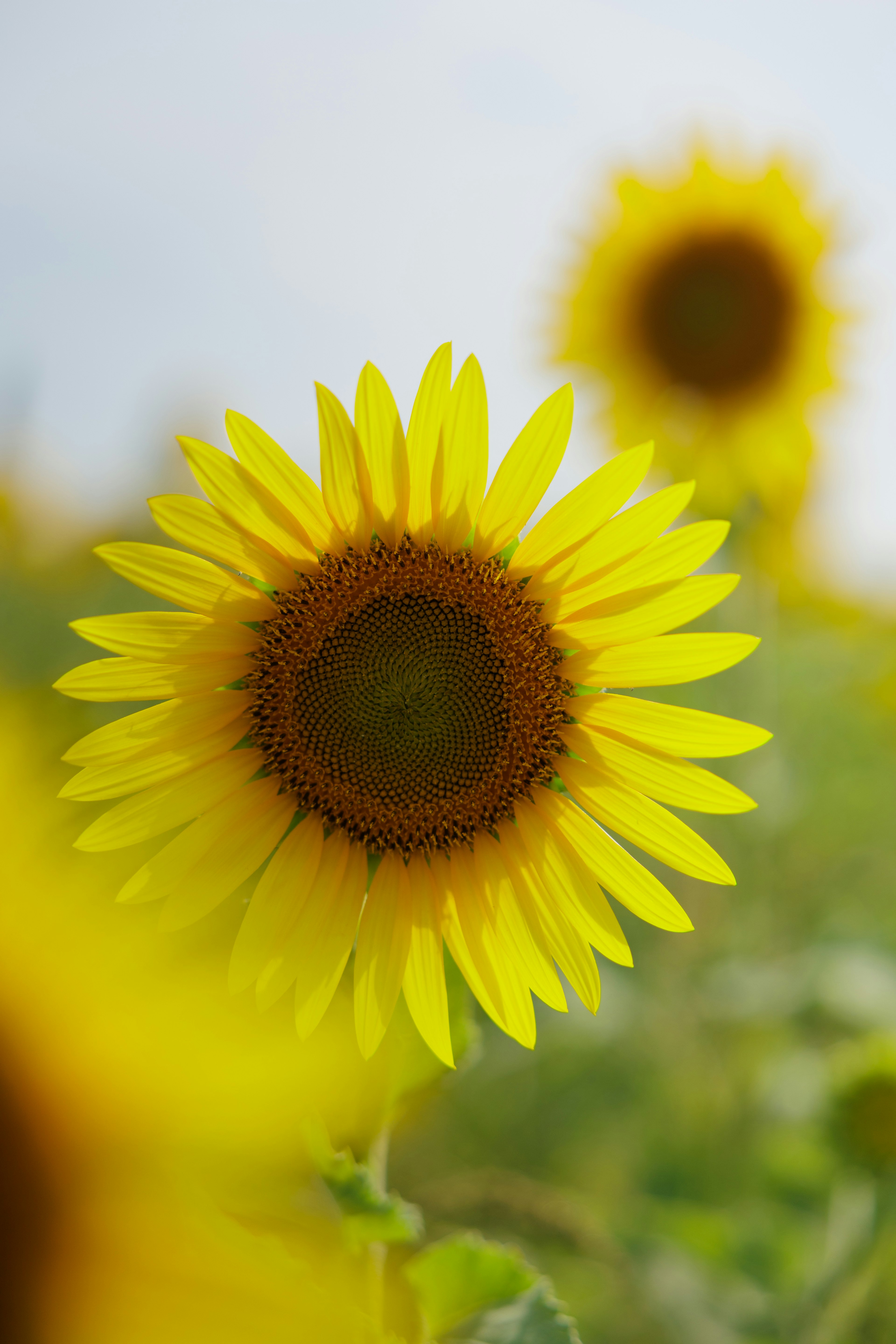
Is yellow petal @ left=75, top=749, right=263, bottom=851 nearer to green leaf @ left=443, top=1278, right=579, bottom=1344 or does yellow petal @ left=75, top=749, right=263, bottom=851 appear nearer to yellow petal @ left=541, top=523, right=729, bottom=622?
yellow petal @ left=541, top=523, right=729, bottom=622

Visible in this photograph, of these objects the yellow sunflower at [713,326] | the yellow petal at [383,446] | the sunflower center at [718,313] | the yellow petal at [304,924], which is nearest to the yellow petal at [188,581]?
the yellow petal at [383,446]

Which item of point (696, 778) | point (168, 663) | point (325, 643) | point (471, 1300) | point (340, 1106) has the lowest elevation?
point (471, 1300)

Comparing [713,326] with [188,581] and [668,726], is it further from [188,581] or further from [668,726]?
[188,581]

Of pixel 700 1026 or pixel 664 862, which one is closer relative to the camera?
pixel 664 862

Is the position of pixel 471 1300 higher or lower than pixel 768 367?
lower

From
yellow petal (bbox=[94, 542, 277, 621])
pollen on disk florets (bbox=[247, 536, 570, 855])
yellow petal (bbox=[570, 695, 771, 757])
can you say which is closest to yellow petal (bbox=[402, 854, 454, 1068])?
pollen on disk florets (bbox=[247, 536, 570, 855])

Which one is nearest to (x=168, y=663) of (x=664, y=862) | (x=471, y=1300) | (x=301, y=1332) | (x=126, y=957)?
(x=126, y=957)

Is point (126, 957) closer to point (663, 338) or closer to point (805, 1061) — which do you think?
point (805, 1061)
